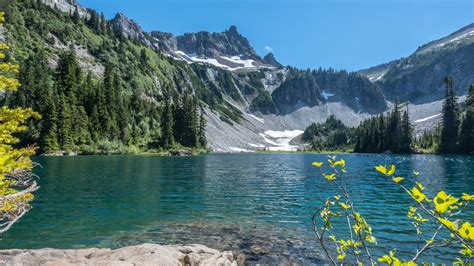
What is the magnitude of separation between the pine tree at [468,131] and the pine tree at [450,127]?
3735mm

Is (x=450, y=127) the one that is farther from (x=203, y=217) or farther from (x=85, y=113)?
(x=85, y=113)

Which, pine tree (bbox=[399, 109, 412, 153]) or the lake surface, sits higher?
pine tree (bbox=[399, 109, 412, 153])

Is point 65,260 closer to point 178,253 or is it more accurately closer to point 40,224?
point 178,253

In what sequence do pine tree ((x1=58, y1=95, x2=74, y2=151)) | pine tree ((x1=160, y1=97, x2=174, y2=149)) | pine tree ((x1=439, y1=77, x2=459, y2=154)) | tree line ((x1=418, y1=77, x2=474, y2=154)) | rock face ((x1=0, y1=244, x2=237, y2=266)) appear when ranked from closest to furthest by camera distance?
rock face ((x1=0, y1=244, x2=237, y2=266))
pine tree ((x1=58, y1=95, x2=74, y2=151))
tree line ((x1=418, y1=77, x2=474, y2=154))
pine tree ((x1=439, y1=77, x2=459, y2=154))
pine tree ((x1=160, y1=97, x2=174, y2=149))

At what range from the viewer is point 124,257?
500 inches

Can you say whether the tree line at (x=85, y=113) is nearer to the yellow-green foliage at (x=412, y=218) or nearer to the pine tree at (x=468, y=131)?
the pine tree at (x=468, y=131)

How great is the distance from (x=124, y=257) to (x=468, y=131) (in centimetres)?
16601

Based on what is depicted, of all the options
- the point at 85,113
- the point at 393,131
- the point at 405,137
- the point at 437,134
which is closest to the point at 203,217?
the point at 85,113

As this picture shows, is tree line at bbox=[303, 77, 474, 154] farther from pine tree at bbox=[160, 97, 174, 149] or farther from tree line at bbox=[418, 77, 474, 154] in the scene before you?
pine tree at bbox=[160, 97, 174, 149]

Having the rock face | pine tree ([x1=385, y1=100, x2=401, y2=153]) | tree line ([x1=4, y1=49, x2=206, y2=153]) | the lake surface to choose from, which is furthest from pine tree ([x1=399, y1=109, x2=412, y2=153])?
the rock face

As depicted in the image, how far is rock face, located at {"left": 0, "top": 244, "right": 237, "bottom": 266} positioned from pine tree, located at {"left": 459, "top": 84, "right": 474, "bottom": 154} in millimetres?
159828

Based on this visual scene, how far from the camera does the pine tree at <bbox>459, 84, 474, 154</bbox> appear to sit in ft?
454

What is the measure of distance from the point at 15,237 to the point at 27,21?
21359cm

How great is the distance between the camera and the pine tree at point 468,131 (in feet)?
454
